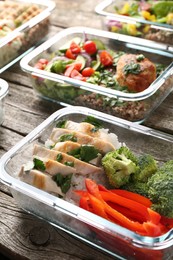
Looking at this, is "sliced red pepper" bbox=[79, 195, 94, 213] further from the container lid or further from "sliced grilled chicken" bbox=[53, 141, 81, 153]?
the container lid

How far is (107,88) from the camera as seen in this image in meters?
2.05

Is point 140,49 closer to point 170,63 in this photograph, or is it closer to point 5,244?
point 170,63

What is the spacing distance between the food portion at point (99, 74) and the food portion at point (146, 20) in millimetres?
227

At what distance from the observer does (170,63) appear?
2.35 m

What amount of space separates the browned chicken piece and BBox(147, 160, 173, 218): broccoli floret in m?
0.60

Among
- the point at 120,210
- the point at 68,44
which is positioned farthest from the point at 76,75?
the point at 120,210

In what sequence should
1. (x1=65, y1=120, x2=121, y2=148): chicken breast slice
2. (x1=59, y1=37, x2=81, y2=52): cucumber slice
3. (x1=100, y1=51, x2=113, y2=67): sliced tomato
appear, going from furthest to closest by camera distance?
(x1=59, y1=37, x2=81, y2=52): cucumber slice, (x1=100, y1=51, x2=113, y2=67): sliced tomato, (x1=65, y1=120, x2=121, y2=148): chicken breast slice

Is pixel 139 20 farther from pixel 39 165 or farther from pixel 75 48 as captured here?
pixel 39 165

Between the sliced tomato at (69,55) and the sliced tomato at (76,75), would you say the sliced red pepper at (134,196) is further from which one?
the sliced tomato at (69,55)

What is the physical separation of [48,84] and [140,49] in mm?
542

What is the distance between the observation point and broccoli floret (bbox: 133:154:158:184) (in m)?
1.61

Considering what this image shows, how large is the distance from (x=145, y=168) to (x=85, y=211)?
29cm

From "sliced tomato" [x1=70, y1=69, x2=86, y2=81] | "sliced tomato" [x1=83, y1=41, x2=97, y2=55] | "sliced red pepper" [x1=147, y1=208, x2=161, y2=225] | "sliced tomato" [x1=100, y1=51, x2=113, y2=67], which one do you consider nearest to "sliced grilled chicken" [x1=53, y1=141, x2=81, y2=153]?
"sliced red pepper" [x1=147, y1=208, x2=161, y2=225]

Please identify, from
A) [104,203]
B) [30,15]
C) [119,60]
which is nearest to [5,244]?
[104,203]
